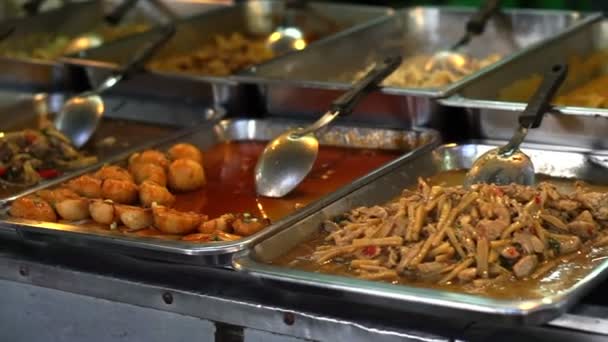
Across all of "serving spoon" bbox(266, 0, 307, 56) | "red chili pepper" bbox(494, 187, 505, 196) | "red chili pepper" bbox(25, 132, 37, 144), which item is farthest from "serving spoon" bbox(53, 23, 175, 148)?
"red chili pepper" bbox(494, 187, 505, 196)

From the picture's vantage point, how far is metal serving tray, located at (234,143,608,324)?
5.11 ft

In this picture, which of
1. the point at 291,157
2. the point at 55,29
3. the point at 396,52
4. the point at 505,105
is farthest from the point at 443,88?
the point at 55,29

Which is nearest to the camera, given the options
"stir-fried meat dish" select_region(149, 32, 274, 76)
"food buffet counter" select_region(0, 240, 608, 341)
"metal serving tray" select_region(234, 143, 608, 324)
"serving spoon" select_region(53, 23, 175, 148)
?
"metal serving tray" select_region(234, 143, 608, 324)

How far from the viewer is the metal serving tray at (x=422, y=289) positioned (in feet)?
5.11

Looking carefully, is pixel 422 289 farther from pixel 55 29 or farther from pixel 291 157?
pixel 55 29

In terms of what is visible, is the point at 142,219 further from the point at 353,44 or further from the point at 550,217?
the point at 353,44

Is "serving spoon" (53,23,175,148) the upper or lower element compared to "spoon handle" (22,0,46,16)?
lower

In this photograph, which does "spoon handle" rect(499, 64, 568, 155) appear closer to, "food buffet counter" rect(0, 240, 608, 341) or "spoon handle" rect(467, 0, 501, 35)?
"food buffet counter" rect(0, 240, 608, 341)

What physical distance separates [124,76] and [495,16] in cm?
107

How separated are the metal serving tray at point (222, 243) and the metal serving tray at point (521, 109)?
112mm

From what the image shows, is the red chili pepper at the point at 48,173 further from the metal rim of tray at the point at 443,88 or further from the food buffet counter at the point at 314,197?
the metal rim of tray at the point at 443,88

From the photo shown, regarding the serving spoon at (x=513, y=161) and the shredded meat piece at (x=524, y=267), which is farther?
the serving spoon at (x=513, y=161)

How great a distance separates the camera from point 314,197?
7.38ft

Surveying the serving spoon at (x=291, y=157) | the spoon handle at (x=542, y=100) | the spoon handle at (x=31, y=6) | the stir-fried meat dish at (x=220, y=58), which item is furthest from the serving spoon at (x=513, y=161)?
the spoon handle at (x=31, y=6)
